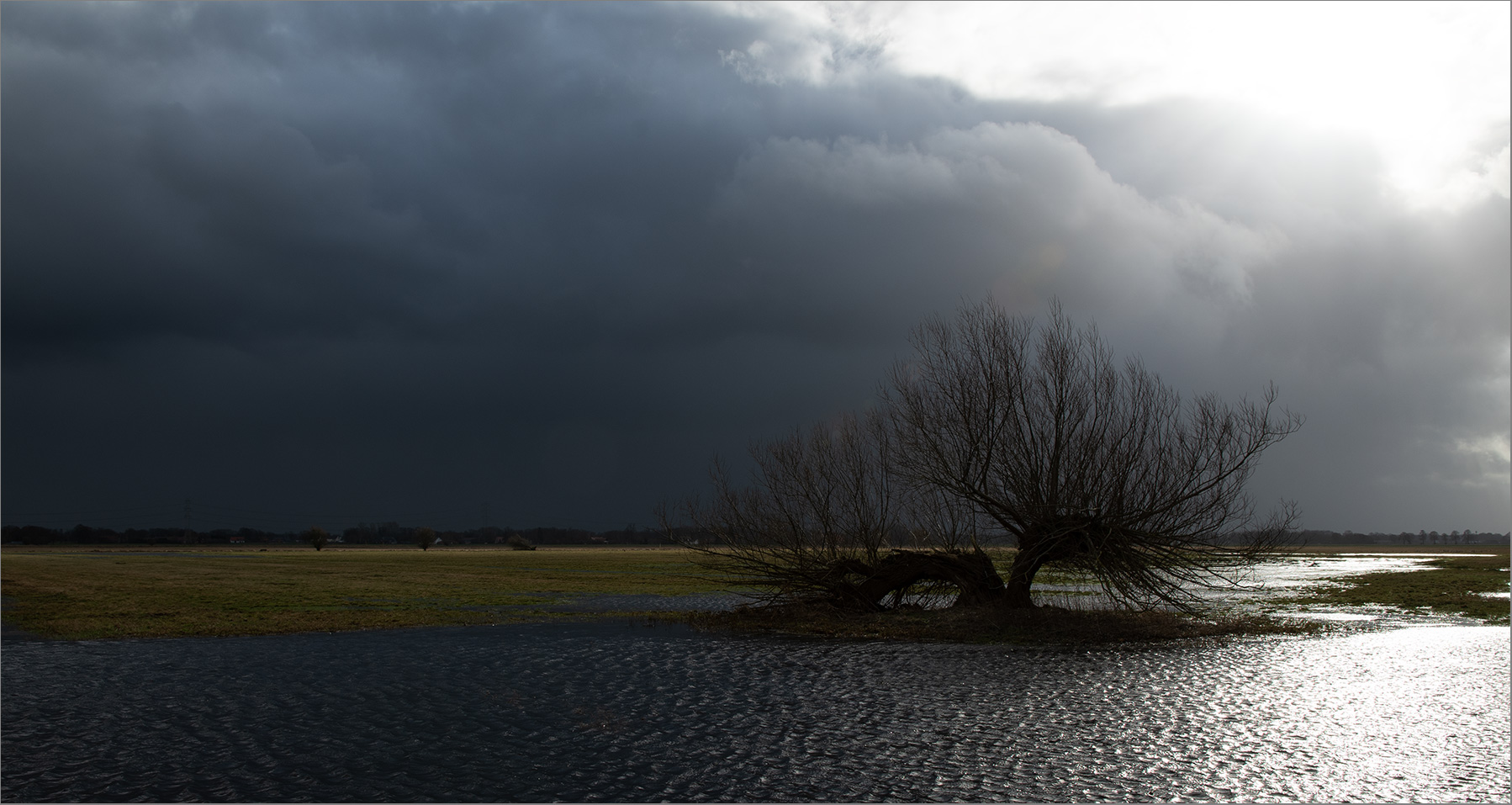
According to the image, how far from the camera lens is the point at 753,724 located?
15.2m

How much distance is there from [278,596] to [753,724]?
3416 centimetres

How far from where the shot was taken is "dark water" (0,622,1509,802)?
1187cm

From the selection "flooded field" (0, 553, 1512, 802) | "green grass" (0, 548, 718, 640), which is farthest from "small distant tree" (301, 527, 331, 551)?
"flooded field" (0, 553, 1512, 802)

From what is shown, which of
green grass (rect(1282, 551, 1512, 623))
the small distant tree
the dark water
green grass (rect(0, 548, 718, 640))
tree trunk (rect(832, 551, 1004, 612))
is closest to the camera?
the dark water

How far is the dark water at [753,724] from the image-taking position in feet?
38.9

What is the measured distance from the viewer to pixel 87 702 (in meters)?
17.0

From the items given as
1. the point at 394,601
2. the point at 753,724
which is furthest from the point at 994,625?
the point at 394,601

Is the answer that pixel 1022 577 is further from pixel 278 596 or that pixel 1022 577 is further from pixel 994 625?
pixel 278 596

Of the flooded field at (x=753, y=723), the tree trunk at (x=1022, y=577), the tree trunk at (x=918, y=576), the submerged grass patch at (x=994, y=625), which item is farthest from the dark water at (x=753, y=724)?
the tree trunk at (x=918, y=576)

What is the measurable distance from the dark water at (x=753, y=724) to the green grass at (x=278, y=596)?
6335 millimetres

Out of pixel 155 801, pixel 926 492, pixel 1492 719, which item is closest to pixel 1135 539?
pixel 926 492

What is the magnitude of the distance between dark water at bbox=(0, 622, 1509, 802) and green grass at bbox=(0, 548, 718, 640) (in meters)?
6.33

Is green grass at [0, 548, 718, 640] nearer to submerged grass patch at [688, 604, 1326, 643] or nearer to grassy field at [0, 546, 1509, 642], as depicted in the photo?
grassy field at [0, 546, 1509, 642]

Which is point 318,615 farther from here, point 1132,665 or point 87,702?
point 1132,665
